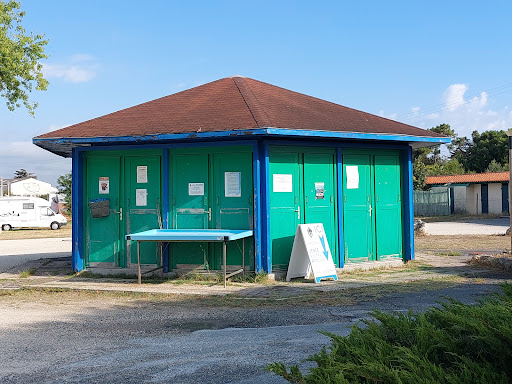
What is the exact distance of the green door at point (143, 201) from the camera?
11688mm

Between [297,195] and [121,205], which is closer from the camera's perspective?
[297,195]

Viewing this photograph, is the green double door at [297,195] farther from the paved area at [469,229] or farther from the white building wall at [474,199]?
the white building wall at [474,199]

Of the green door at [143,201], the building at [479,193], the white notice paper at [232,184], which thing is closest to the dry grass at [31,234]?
the green door at [143,201]

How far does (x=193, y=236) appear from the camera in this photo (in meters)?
10.3

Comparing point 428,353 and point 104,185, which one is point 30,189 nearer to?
point 104,185

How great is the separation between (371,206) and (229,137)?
3574 mm

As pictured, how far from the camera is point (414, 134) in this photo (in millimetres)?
12406

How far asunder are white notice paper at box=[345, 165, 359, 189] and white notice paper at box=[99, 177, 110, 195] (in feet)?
16.3

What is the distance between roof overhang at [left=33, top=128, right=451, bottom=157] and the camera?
10.5 metres

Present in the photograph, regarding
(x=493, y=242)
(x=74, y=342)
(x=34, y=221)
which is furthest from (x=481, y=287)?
(x=34, y=221)

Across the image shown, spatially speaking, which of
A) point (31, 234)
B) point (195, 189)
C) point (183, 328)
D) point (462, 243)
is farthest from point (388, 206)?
point (31, 234)

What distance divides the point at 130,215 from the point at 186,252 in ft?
4.77

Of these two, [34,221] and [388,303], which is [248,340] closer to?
[388,303]

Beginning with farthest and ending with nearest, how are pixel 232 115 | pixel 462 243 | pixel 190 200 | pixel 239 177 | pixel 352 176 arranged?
pixel 462 243
pixel 352 176
pixel 190 200
pixel 232 115
pixel 239 177
